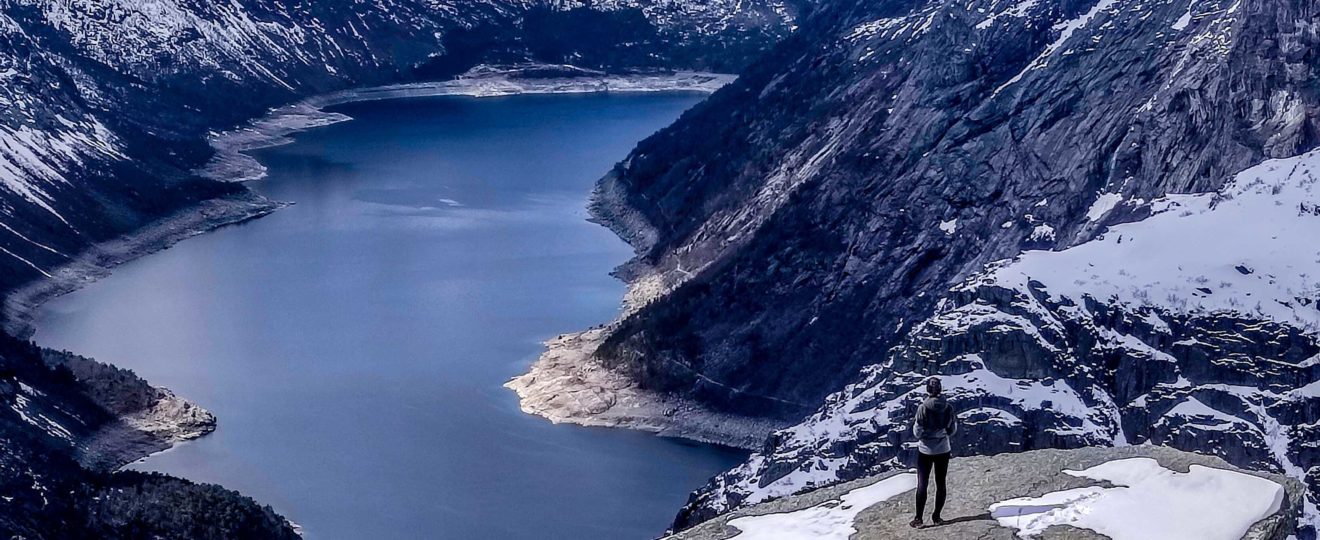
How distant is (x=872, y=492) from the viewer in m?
31.0

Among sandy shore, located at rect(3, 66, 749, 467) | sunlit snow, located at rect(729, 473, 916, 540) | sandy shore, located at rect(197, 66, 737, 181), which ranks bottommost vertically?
sunlit snow, located at rect(729, 473, 916, 540)

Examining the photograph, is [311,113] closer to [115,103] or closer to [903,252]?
[115,103]

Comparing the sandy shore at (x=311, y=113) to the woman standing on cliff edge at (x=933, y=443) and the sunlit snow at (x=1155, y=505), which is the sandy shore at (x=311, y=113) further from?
the sunlit snow at (x=1155, y=505)

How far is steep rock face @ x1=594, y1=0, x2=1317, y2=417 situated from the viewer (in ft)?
253

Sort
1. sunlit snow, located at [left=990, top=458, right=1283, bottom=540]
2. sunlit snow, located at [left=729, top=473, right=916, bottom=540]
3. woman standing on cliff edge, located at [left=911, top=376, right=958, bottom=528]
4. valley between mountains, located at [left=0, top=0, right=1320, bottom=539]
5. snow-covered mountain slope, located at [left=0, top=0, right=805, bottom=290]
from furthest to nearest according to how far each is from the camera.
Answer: snow-covered mountain slope, located at [left=0, top=0, right=805, bottom=290]
valley between mountains, located at [left=0, top=0, right=1320, bottom=539]
sunlit snow, located at [left=729, top=473, right=916, bottom=540]
woman standing on cliff edge, located at [left=911, top=376, right=958, bottom=528]
sunlit snow, located at [left=990, top=458, right=1283, bottom=540]

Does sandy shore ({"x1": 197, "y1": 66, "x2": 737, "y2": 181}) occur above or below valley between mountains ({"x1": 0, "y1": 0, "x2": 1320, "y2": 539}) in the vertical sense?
above

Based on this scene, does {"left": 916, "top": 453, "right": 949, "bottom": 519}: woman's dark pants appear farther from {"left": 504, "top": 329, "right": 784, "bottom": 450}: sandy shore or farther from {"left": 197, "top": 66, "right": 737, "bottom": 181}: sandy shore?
{"left": 197, "top": 66, "right": 737, "bottom": 181}: sandy shore

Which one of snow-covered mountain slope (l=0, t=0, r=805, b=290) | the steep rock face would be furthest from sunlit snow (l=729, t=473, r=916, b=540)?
snow-covered mountain slope (l=0, t=0, r=805, b=290)

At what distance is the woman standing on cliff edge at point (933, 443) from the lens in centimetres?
2827

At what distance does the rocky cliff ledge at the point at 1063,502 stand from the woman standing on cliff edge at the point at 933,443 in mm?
351

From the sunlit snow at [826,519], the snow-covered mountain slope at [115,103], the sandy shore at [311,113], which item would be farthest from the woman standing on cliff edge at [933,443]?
the sandy shore at [311,113]

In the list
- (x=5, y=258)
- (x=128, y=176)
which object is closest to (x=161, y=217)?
(x=128, y=176)

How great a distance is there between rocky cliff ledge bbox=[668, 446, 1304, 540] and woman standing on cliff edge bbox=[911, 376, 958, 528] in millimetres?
351

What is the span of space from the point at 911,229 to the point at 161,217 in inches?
2322
